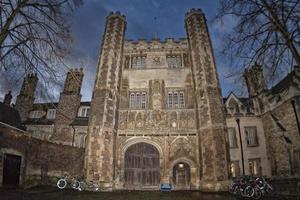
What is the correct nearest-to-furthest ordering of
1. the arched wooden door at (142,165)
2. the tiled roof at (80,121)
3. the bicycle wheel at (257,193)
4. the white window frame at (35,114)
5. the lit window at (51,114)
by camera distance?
the bicycle wheel at (257,193) → the arched wooden door at (142,165) → the tiled roof at (80,121) → the lit window at (51,114) → the white window frame at (35,114)

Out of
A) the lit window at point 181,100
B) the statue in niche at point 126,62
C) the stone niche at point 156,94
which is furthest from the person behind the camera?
Answer: the statue in niche at point 126,62

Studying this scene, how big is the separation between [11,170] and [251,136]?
65.8 feet

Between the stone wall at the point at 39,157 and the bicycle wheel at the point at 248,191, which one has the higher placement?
the stone wall at the point at 39,157

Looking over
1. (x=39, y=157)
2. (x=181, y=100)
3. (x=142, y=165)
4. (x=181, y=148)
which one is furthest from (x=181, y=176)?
(x=39, y=157)

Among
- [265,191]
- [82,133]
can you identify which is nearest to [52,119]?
[82,133]

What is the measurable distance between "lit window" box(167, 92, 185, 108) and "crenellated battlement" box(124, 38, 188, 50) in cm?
519

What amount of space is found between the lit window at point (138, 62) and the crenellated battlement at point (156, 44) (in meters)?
Answer: 1.06

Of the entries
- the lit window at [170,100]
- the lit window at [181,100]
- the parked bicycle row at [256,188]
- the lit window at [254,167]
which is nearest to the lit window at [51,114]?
the lit window at [170,100]

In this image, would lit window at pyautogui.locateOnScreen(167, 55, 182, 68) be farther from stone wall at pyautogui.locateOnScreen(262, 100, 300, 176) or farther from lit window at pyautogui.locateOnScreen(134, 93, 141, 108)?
stone wall at pyautogui.locateOnScreen(262, 100, 300, 176)

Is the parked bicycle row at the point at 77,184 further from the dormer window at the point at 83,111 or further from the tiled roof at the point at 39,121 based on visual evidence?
the tiled roof at the point at 39,121

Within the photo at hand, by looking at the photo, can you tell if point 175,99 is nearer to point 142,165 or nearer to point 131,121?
point 131,121

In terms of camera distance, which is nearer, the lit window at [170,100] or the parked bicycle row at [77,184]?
the parked bicycle row at [77,184]

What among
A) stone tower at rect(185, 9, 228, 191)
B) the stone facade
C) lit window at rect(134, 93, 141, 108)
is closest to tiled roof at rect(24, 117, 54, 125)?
the stone facade

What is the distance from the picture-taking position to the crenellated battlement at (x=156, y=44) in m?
22.8
